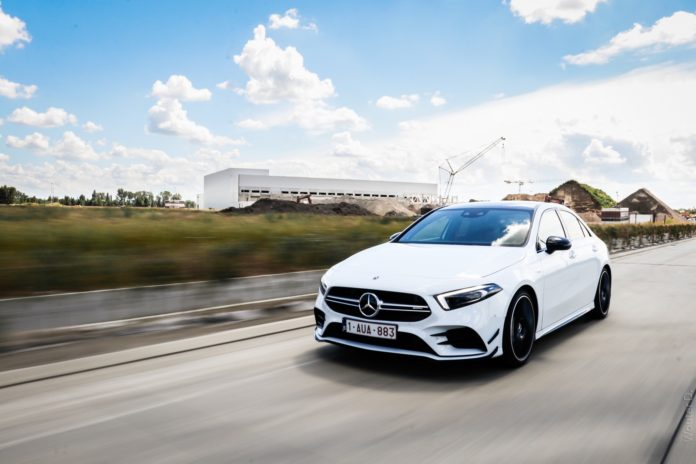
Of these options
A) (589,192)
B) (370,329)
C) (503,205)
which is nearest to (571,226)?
(503,205)

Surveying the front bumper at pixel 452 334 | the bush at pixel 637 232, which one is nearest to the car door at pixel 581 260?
the front bumper at pixel 452 334

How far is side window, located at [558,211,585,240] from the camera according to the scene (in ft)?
23.7

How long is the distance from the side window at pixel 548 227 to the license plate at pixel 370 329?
216 cm

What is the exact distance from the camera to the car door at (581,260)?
6.84 meters

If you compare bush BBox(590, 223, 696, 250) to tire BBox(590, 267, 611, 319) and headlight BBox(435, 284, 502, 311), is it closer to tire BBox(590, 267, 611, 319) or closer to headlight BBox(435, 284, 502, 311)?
tire BBox(590, 267, 611, 319)

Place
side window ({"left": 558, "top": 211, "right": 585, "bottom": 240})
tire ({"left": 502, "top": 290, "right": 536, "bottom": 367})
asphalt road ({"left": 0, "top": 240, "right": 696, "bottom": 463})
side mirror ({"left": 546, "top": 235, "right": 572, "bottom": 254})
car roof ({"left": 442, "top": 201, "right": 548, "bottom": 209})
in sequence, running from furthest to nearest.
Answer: side window ({"left": 558, "top": 211, "right": 585, "bottom": 240}) → car roof ({"left": 442, "top": 201, "right": 548, "bottom": 209}) → side mirror ({"left": 546, "top": 235, "right": 572, "bottom": 254}) → tire ({"left": 502, "top": 290, "right": 536, "bottom": 367}) → asphalt road ({"left": 0, "top": 240, "right": 696, "bottom": 463})

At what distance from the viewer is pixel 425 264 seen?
210 inches

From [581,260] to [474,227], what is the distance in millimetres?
1505

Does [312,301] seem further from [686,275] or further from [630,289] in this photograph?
[686,275]

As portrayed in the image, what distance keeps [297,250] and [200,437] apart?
6.78 m

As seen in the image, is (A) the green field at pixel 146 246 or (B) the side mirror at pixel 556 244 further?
(A) the green field at pixel 146 246

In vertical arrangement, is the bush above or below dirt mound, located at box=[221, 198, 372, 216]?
below

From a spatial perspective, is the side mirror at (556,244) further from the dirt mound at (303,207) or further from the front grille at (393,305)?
the dirt mound at (303,207)

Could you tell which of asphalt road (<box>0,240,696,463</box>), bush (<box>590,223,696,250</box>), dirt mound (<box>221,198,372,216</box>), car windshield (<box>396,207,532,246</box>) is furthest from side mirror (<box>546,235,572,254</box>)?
dirt mound (<box>221,198,372,216</box>)
